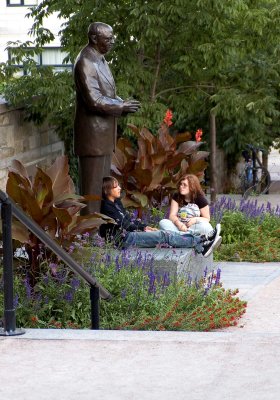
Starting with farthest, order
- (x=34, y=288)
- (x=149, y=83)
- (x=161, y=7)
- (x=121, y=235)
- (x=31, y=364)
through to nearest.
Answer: (x=149, y=83)
(x=161, y=7)
(x=121, y=235)
(x=34, y=288)
(x=31, y=364)

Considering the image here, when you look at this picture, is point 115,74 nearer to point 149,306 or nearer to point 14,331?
point 149,306

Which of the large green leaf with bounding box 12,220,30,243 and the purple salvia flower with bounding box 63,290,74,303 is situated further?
the large green leaf with bounding box 12,220,30,243

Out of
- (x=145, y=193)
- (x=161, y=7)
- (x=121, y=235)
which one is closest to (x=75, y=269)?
(x=121, y=235)

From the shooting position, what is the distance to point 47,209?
348 inches

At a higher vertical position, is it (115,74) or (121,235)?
(115,74)

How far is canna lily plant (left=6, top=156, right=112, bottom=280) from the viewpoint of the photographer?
882cm

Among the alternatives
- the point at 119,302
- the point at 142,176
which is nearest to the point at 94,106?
the point at 119,302

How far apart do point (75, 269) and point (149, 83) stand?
11.2m

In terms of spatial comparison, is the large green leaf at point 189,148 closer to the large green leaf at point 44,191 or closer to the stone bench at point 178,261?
the stone bench at point 178,261

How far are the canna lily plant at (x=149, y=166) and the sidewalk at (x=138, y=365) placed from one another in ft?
19.6

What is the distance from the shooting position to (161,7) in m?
17.1

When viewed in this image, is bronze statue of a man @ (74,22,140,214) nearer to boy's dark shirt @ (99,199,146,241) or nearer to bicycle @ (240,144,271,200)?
boy's dark shirt @ (99,199,146,241)

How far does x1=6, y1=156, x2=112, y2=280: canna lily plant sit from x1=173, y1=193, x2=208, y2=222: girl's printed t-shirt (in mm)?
2677

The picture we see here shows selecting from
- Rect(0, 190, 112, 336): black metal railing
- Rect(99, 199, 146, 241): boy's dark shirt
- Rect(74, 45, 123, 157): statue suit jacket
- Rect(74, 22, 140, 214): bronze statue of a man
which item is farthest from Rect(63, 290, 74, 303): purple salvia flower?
Rect(74, 45, 123, 157): statue suit jacket
